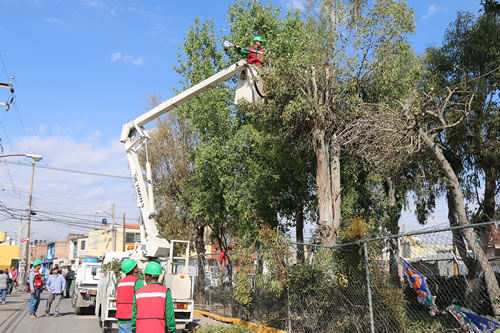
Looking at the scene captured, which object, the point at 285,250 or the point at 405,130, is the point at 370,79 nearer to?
the point at 405,130

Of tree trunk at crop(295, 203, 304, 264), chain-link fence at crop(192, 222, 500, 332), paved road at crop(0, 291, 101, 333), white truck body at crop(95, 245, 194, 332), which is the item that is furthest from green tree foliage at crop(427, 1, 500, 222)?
paved road at crop(0, 291, 101, 333)

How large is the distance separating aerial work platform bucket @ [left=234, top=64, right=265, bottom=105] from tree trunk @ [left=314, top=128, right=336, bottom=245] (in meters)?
1.97

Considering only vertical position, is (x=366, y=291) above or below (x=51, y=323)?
above

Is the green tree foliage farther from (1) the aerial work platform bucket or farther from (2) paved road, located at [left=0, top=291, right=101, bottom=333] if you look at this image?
(2) paved road, located at [left=0, top=291, right=101, bottom=333]

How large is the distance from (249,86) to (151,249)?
5071 mm

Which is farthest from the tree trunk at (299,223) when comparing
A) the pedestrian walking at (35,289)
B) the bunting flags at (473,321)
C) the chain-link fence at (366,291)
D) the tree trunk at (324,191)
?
the bunting flags at (473,321)

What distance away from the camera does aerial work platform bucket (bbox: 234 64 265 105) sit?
41.8 ft

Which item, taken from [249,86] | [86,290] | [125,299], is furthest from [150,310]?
[86,290]

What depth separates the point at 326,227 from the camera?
1204 cm

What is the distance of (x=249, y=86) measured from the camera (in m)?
12.8

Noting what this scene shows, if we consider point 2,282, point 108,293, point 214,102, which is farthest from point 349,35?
point 2,282

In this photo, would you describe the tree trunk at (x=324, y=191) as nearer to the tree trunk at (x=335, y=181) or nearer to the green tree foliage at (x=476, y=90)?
the tree trunk at (x=335, y=181)

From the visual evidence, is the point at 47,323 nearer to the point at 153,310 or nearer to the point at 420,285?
the point at 153,310

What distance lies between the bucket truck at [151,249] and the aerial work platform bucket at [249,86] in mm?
39
